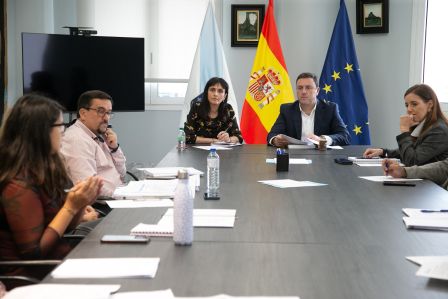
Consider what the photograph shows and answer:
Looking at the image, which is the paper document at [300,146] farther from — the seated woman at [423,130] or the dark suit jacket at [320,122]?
the seated woman at [423,130]

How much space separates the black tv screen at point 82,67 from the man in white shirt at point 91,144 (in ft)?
5.06

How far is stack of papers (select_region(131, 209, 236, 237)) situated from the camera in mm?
1891

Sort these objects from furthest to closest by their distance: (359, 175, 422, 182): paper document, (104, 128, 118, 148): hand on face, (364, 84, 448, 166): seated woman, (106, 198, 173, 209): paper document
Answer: (104, 128, 118, 148): hand on face → (364, 84, 448, 166): seated woman → (359, 175, 422, 182): paper document → (106, 198, 173, 209): paper document

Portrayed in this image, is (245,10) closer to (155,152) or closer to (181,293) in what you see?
(155,152)

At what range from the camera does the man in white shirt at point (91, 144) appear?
10.3 ft

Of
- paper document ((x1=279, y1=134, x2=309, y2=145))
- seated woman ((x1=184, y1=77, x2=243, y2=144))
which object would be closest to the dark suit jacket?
paper document ((x1=279, y1=134, x2=309, y2=145))

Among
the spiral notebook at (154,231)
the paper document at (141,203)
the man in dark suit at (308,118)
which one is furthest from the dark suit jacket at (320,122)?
the spiral notebook at (154,231)

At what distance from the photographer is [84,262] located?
1594 mm

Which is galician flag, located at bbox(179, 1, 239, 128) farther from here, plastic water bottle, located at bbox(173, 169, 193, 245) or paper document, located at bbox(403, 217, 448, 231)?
plastic water bottle, located at bbox(173, 169, 193, 245)

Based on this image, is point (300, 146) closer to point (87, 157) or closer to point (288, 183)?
point (288, 183)

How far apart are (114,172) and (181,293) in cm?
215

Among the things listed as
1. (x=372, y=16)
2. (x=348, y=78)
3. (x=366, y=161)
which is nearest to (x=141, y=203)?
(x=366, y=161)

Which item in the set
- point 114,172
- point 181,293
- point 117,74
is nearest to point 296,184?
point 114,172

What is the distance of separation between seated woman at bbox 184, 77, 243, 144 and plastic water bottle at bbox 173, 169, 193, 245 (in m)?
3.05
